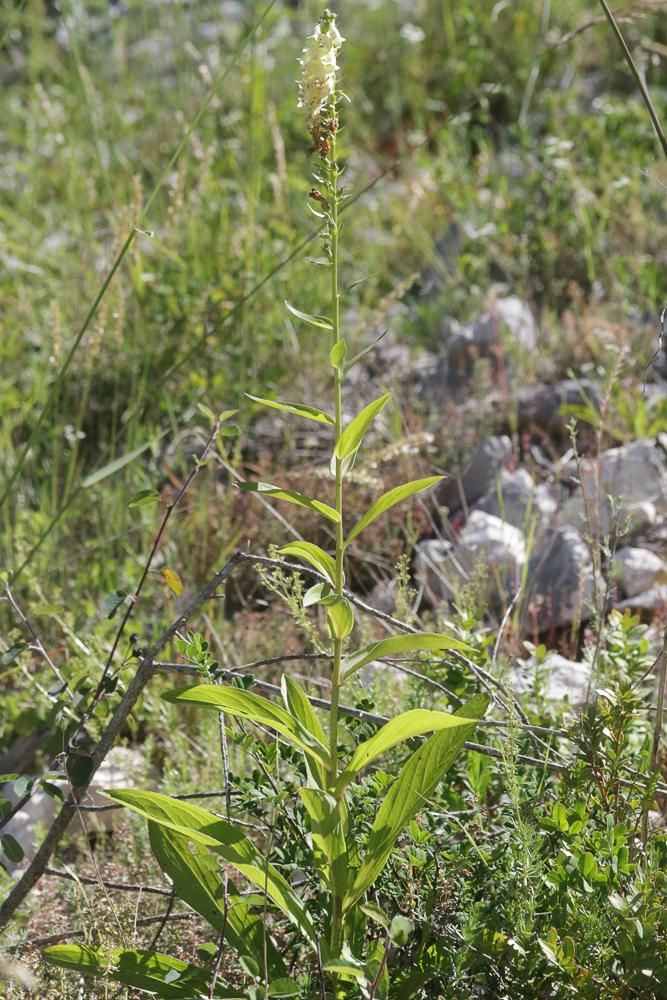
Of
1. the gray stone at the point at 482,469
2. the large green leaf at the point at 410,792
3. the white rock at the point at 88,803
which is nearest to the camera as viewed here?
the large green leaf at the point at 410,792

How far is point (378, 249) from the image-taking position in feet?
13.2

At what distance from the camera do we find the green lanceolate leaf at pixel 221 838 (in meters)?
1.29

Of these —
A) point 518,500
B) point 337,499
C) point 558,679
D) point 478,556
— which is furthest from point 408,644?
point 518,500

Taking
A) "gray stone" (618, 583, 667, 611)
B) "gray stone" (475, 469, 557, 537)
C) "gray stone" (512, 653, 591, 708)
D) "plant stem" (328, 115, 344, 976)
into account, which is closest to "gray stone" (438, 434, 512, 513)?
"gray stone" (475, 469, 557, 537)

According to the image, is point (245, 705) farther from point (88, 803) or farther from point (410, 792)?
point (88, 803)

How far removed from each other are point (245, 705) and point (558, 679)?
3.37 feet

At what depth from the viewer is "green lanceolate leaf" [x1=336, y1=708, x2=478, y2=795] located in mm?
1247

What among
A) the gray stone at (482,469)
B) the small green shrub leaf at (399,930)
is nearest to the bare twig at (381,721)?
the small green shrub leaf at (399,930)

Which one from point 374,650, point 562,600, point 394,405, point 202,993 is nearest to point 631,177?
point 394,405

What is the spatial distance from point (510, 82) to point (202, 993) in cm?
415

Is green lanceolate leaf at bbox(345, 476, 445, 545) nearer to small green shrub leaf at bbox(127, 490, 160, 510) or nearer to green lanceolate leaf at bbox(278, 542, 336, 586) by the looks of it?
green lanceolate leaf at bbox(278, 542, 336, 586)

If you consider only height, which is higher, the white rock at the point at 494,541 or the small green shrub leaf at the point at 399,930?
the small green shrub leaf at the point at 399,930

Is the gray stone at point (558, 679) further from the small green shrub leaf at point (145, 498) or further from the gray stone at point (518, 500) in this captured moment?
the small green shrub leaf at point (145, 498)

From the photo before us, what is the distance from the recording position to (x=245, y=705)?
1.26 m
